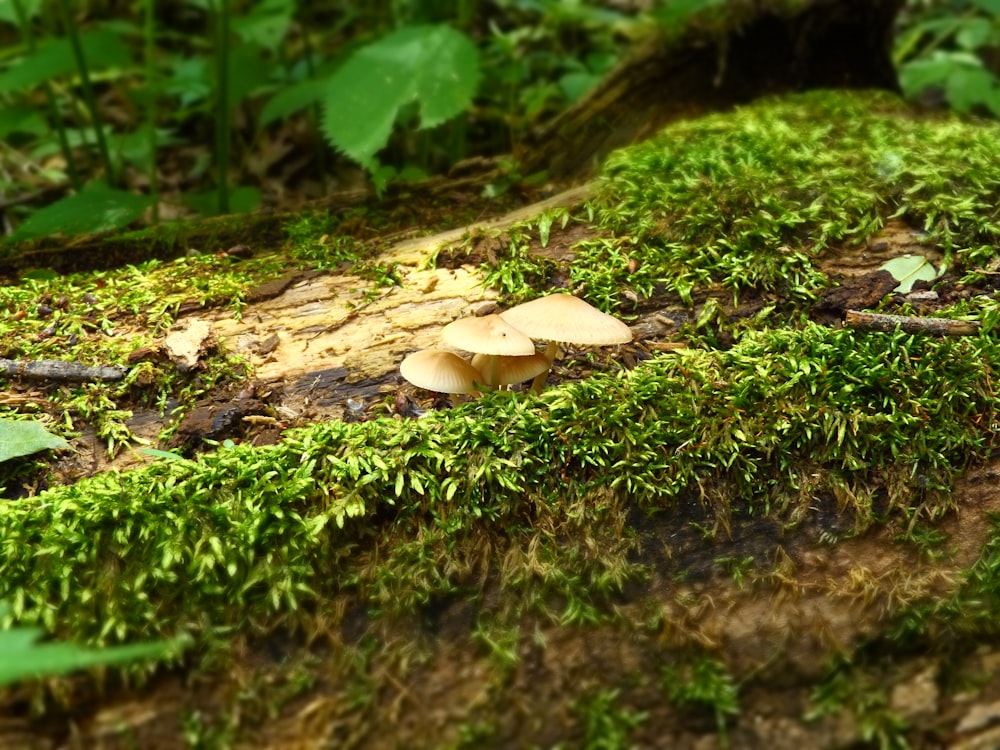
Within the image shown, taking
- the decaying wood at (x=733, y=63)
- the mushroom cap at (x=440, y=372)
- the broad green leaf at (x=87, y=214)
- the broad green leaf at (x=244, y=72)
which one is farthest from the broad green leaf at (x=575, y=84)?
the mushroom cap at (x=440, y=372)

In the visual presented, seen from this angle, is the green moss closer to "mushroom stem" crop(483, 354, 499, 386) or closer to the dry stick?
the dry stick

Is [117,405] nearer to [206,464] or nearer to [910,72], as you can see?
[206,464]

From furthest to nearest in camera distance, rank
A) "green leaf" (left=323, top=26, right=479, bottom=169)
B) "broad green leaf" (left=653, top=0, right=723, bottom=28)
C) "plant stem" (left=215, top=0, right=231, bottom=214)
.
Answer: "broad green leaf" (left=653, top=0, right=723, bottom=28) < "plant stem" (left=215, top=0, right=231, bottom=214) < "green leaf" (left=323, top=26, right=479, bottom=169)

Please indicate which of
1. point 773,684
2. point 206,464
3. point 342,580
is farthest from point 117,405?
point 773,684

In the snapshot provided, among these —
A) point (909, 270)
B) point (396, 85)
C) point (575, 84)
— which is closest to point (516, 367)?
point (909, 270)

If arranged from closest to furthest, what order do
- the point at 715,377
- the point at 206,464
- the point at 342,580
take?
1. the point at 342,580
2. the point at 206,464
3. the point at 715,377

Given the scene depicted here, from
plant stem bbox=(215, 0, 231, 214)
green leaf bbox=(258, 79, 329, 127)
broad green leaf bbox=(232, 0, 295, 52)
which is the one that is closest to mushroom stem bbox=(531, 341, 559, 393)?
plant stem bbox=(215, 0, 231, 214)
